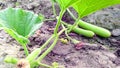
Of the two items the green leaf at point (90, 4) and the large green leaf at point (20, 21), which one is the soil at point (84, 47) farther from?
the green leaf at point (90, 4)

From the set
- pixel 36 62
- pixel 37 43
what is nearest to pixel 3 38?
pixel 37 43

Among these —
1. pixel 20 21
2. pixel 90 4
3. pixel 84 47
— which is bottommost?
pixel 84 47

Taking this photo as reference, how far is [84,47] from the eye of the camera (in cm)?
177

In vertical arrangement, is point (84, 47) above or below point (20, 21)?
below

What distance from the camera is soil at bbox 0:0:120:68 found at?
160 cm

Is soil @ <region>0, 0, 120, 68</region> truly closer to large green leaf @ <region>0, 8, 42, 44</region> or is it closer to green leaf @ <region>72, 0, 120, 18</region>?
large green leaf @ <region>0, 8, 42, 44</region>

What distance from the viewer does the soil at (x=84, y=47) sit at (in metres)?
1.60

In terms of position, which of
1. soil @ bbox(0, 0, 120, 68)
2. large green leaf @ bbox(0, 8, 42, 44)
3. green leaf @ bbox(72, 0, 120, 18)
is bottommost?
soil @ bbox(0, 0, 120, 68)

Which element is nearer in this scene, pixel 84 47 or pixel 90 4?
pixel 90 4

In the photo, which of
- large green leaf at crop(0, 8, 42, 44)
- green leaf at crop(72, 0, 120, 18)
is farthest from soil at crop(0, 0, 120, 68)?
green leaf at crop(72, 0, 120, 18)

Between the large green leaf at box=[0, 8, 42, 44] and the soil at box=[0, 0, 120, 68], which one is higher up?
the large green leaf at box=[0, 8, 42, 44]

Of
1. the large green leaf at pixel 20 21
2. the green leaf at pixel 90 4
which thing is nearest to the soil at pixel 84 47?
the large green leaf at pixel 20 21

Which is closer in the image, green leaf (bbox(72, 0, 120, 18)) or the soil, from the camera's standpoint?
green leaf (bbox(72, 0, 120, 18))

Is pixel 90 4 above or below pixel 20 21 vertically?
above
